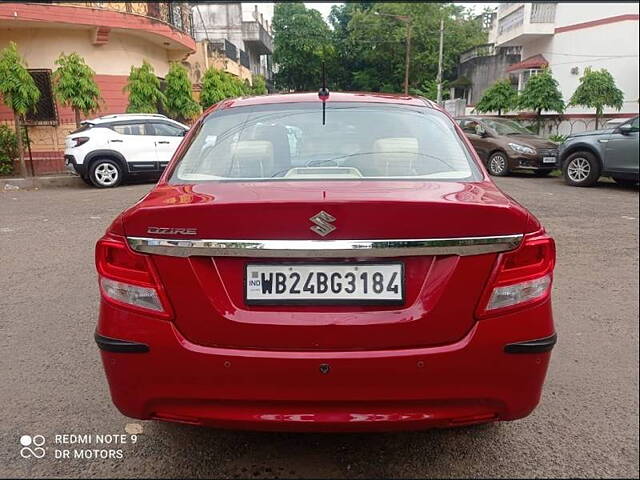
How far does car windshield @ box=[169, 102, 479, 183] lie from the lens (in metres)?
2.38

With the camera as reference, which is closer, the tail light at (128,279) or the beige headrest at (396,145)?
the tail light at (128,279)

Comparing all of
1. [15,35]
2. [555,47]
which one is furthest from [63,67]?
[555,47]

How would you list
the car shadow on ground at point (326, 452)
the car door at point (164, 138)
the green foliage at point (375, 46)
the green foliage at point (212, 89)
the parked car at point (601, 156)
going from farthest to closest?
1. the green foliage at point (375, 46)
2. the green foliage at point (212, 89)
3. the car door at point (164, 138)
4. the parked car at point (601, 156)
5. the car shadow on ground at point (326, 452)

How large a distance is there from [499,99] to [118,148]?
13.1m

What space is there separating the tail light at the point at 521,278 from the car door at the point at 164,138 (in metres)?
10.7

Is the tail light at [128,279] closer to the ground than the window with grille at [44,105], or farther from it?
closer to the ground

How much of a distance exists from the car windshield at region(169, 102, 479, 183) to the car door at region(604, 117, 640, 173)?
8022 mm

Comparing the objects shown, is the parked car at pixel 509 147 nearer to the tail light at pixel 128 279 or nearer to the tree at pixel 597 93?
the tree at pixel 597 93

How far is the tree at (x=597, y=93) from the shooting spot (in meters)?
15.0

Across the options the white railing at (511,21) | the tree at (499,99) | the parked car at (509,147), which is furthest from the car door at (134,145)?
the white railing at (511,21)

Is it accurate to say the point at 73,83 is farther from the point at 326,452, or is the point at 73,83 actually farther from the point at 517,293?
the point at 517,293

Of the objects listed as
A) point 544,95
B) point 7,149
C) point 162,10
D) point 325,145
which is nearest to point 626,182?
point 544,95

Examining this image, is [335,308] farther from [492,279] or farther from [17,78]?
[17,78]

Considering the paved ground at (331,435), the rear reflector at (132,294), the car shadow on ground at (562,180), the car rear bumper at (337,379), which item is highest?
the rear reflector at (132,294)
